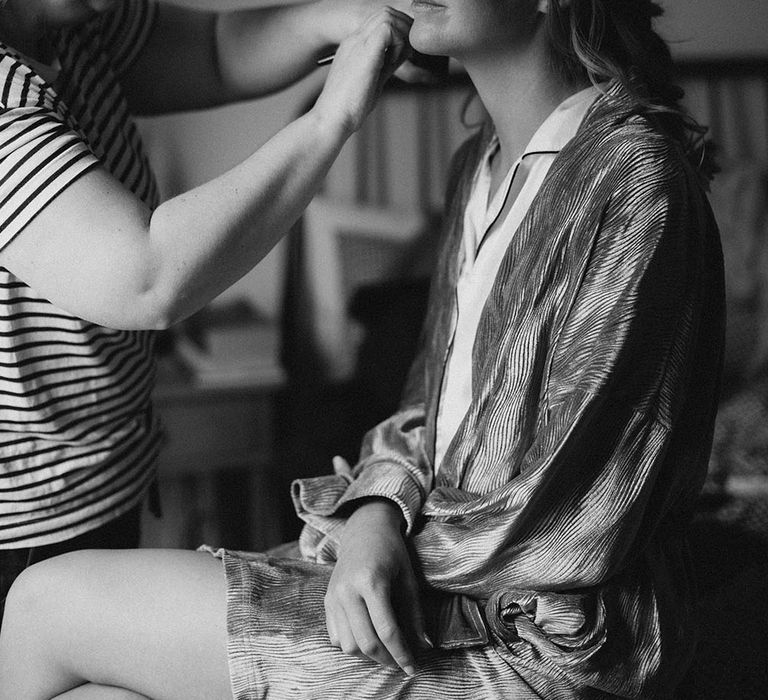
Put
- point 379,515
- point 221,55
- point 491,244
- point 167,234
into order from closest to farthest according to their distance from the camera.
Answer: point 167,234 → point 379,515 → point 491,244 → point 221,55

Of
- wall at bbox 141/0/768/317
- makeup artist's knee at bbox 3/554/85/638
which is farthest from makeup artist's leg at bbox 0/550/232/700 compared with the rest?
wall at bbox 141/0/768/317

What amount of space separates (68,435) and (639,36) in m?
0.82

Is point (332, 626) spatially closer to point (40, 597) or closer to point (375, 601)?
point (375, 601)

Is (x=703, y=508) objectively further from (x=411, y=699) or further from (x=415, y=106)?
(x=415, y=106)

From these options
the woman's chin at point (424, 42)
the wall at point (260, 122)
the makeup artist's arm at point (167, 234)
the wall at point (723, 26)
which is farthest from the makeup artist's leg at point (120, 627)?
the wall at point (723, 26)

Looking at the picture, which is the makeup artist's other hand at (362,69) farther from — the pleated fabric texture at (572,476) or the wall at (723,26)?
the wall at (723,26)

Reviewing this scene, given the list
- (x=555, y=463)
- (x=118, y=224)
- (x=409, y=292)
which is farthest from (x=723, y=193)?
(x=118, y=224)

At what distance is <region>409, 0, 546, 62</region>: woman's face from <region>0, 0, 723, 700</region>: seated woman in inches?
5.7

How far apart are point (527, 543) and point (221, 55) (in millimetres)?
821

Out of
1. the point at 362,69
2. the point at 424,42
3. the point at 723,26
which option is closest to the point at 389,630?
the point at 362,69

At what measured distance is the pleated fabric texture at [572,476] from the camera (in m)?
0.86

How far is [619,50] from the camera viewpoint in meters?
1.12

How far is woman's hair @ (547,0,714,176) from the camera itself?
3.51 feet

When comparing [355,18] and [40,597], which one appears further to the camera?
[355,18]
